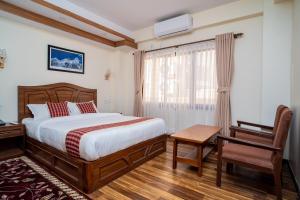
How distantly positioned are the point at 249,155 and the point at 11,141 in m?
3.96

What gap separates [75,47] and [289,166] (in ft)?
16.1

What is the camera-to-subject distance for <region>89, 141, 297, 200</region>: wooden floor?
5.94ft

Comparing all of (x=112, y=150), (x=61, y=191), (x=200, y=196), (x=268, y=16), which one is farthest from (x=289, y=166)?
(x=61, y=191)

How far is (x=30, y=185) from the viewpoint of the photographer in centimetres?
193

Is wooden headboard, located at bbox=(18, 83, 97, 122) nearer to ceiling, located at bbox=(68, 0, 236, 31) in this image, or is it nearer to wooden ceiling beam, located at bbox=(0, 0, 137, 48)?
wooden ceiling beam, located at bbox=(0, 0, 137, 48)

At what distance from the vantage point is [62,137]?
209 cm

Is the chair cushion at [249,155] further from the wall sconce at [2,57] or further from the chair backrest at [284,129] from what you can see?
the wall sconce at [2,57]

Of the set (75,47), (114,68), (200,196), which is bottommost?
(200,196)

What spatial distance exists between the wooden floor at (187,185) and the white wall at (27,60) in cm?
256

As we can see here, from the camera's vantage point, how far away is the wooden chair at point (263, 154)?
165 cm

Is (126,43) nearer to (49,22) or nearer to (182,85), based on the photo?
(49,22)

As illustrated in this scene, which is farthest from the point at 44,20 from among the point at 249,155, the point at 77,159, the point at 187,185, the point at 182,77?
the point at 249,155

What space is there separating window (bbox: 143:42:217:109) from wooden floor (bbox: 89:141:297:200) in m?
1.56

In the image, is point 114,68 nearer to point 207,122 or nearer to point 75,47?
point 75,47
